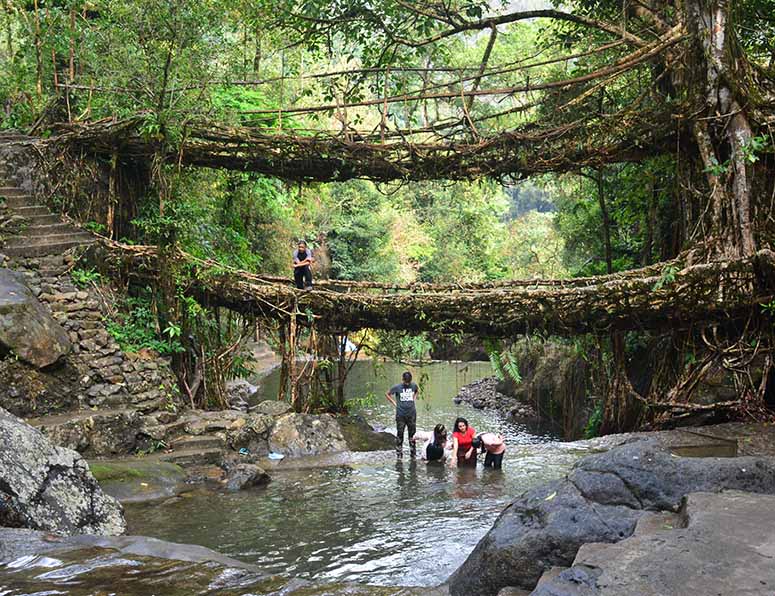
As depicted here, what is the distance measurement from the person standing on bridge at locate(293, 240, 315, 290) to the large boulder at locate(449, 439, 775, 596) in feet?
27.7

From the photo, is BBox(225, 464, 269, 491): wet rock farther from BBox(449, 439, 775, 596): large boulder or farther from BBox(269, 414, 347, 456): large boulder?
BBox(449, 439, 775, 596): large boulder

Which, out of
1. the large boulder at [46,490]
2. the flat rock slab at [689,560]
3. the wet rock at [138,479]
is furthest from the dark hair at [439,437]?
the flat rock slab at [689,560]

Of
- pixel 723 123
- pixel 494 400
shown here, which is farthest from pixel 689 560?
pixel 494 400

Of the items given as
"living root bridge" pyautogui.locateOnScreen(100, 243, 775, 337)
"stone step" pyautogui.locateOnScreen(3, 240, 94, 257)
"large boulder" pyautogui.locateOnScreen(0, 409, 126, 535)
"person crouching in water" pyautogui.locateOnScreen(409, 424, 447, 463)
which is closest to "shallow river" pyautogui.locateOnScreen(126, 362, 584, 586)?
"person crouching in water" pyautogui.locateOnScreen(409, 424, 447, 463)

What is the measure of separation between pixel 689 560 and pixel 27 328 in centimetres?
936

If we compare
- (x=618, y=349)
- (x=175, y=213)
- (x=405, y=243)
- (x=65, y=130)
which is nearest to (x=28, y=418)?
(x=175, y=213)

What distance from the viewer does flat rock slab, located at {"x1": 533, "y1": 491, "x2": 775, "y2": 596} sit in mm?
3299

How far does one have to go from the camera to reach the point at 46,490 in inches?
240

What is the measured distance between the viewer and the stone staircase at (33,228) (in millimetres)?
11648

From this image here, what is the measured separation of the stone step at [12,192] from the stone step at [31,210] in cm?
25

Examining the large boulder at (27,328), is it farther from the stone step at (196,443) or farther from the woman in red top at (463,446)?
the woman in red top at (463,446)

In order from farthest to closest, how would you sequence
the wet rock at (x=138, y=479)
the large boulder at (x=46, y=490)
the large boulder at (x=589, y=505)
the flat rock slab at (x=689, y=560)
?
1. the wet rock at (x=138, y=479)
2. the large boulder at (x=46, y=490)
3. the large boulder at (x=589, y=505)
4. the flat rock slab at (x=689, y=560)

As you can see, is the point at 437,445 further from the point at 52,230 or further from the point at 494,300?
the point at 52,230

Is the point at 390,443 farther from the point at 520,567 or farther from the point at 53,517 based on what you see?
the point at 520,567
